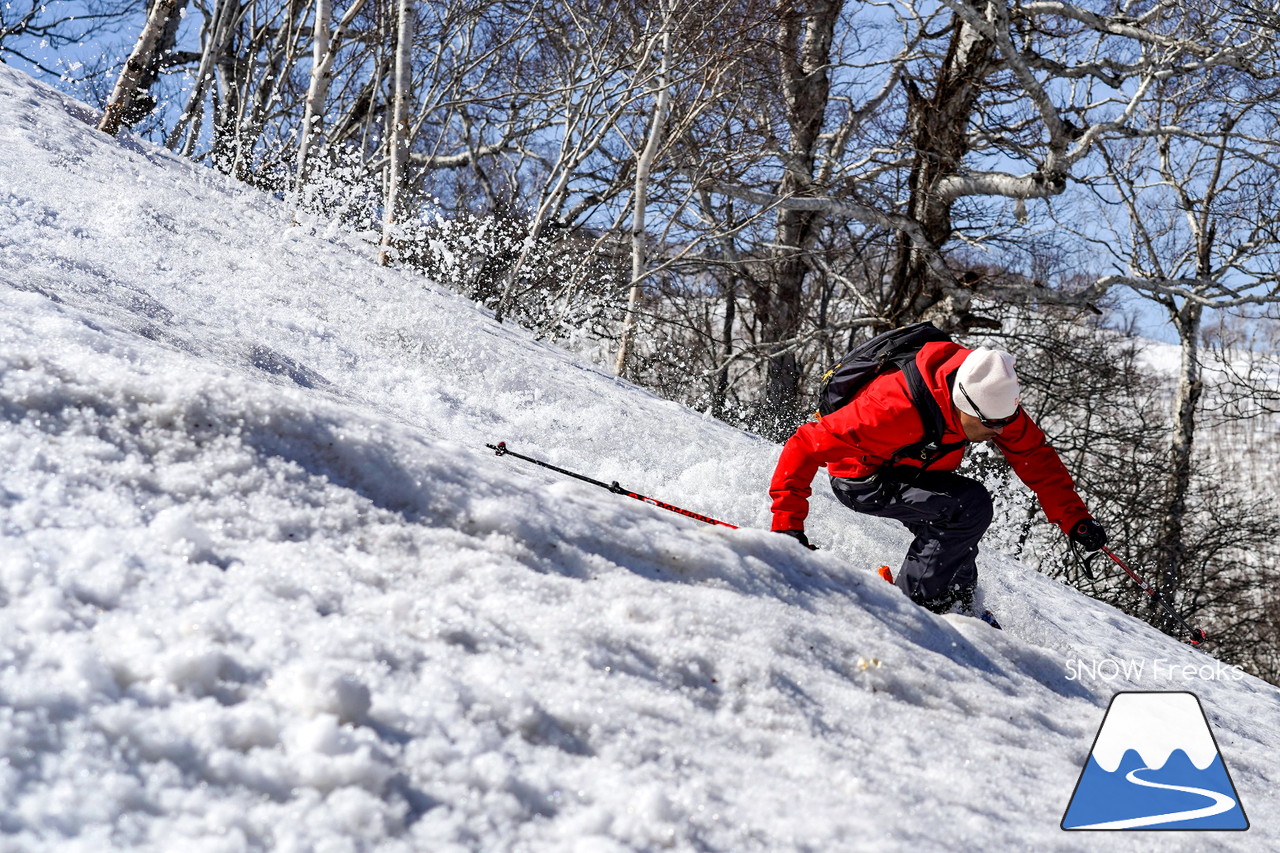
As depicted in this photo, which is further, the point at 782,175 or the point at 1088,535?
the point at 782,175

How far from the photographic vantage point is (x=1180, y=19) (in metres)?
9.35

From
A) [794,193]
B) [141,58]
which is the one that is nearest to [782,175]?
[794,193]

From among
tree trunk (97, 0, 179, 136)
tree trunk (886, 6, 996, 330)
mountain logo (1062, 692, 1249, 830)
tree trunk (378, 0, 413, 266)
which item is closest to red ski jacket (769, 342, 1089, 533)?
mountain logo (1062, 692, 1249, 830)

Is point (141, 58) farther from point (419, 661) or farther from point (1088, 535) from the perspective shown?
point (1088, 535)

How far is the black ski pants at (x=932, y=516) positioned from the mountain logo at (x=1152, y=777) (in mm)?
903

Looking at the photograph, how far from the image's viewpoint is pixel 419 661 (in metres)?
1.65

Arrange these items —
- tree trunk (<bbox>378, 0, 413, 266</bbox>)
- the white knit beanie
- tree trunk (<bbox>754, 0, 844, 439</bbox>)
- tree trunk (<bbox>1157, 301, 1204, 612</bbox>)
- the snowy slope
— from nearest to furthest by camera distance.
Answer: the snowy slope → the white knit beanie → tree trunk (<bbox>378, 0, 413, 266</bbox>) → tree trunk (<bbox>754, 0, 844, 439</bbox>) → tree trunk (<bbox>1157, 301, 1204, 612</bbox>)

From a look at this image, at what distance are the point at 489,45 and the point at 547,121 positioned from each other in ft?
5.32

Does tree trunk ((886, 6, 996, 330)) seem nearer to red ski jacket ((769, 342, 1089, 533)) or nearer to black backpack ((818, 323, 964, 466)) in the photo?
red ski jacket ((769, 342, 1089, 533))

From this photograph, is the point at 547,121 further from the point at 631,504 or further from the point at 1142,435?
the point at 631,504

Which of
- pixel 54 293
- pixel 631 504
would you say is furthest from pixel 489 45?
pixel 631 504

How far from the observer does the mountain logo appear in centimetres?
202

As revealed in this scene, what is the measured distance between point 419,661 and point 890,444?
8.44ft

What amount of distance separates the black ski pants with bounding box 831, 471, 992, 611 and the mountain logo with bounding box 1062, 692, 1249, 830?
35.6 inches
